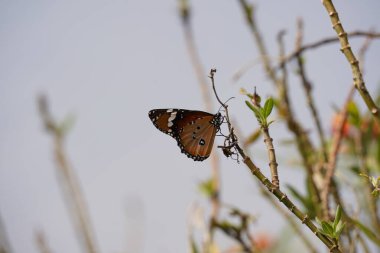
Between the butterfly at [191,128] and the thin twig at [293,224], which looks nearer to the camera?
the butterfly at [191,128]

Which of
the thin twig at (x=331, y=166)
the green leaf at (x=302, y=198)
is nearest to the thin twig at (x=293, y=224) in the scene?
the green leaf at (x=302, y=198)

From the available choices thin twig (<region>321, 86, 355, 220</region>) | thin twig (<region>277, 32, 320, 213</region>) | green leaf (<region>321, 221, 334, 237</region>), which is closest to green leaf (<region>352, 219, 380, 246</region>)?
thin twig (<region>321, 86, 355, 220</region>)

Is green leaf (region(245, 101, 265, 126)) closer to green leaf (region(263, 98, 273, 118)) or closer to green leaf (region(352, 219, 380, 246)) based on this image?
green leaf (region(263, 98, 273, 118))

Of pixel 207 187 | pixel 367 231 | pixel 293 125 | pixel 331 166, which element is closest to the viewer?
pixel 367 231

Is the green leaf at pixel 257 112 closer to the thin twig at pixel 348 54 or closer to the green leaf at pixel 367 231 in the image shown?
the thin twig at pixel 348 54

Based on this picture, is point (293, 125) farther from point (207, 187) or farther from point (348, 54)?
point (207, 187)

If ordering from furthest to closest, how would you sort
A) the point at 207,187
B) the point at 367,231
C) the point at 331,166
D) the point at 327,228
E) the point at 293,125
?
the point at 207,187 → the point at 293,125 → the point at 331,166 → the point at 367,231 → the point at 327,228

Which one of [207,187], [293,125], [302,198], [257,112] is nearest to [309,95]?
[293,125]
